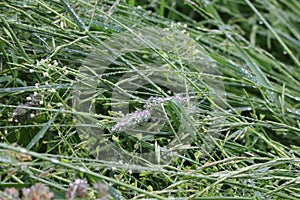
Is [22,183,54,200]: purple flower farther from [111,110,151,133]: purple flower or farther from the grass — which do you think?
[111,110,151,133]: purple flower

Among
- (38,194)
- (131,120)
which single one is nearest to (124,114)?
(131,120)

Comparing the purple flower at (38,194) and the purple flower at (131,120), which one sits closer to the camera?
the purple flower at (38,194)

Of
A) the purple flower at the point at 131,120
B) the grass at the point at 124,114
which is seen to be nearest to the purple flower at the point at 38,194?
the grass at the point at 124,114

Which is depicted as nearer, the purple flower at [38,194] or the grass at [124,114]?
the purple flower at [38,194]

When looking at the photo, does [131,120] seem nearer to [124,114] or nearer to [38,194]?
[124,114]

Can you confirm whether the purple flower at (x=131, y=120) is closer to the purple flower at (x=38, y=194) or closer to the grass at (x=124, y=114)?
the grass at (x=124, y=114)

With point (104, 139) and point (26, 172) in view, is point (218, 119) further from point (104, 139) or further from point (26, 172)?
point (26, 172)

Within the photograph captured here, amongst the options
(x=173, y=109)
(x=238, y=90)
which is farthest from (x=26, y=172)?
(x=238, y=90)

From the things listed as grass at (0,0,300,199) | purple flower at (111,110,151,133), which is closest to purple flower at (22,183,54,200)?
grass at (0,0,300,199)
